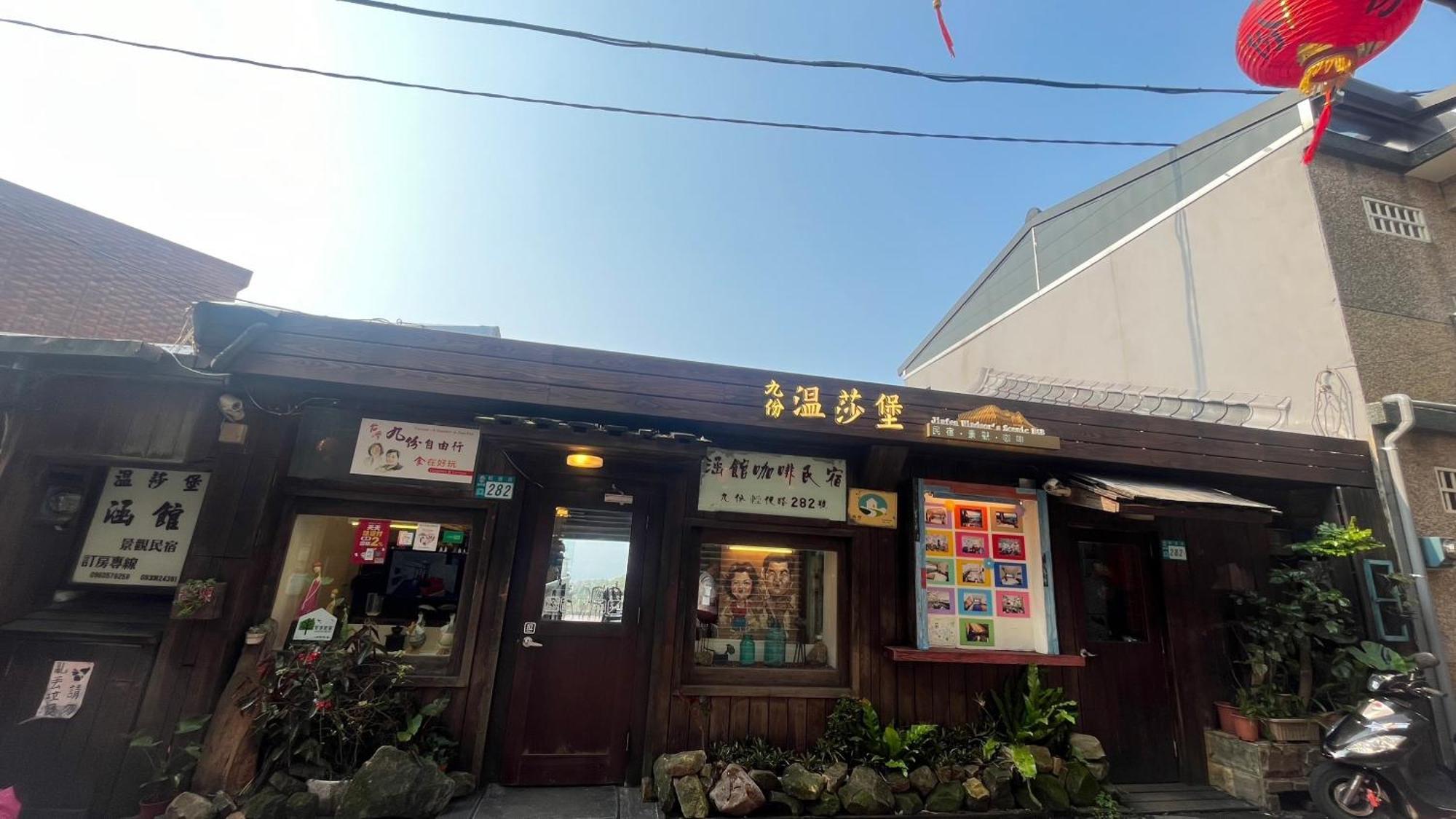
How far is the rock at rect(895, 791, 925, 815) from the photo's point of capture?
4.44 meters

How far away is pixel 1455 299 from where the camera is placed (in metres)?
6.76

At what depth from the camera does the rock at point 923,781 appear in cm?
453

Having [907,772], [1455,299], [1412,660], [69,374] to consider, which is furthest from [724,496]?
[1455,299]

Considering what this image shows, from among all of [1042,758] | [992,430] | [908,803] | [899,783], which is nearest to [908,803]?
[908,803]

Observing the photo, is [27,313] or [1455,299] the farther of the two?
[27,313]

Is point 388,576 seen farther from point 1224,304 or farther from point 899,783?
point 1224,304

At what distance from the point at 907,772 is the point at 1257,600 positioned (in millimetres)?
4010

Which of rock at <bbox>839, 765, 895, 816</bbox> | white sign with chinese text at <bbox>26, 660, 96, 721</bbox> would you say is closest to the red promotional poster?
white sign with chinese text at <bbox>26, 660, 96, 721</bbox>

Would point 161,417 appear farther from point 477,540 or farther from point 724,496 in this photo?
point 724,496

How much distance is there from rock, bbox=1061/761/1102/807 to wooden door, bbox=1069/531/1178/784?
29.3 inches

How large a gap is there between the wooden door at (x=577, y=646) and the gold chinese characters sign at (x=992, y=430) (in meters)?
2.80

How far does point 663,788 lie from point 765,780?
2.58 feet

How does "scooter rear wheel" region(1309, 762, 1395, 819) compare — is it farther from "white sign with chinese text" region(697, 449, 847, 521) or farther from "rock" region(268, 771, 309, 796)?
"rock" region(268, 771, 309, 796)

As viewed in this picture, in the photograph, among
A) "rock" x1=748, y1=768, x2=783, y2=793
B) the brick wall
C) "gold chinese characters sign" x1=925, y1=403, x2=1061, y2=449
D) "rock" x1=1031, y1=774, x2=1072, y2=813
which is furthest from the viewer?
the brick wall
